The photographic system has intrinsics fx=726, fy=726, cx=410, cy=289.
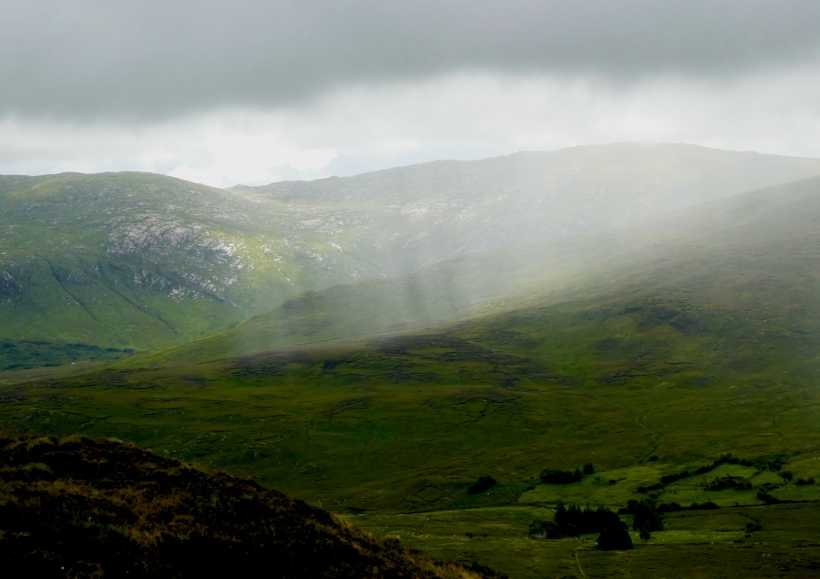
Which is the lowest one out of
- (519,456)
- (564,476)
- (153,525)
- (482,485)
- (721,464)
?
(519,456)

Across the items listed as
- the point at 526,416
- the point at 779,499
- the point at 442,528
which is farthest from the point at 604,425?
the point at 442,528

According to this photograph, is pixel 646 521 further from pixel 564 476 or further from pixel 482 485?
pixel 482 485

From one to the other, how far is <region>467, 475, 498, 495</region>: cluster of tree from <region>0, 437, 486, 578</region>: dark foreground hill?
235 ft

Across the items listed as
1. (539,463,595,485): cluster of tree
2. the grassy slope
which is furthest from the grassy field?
(539,463,595,485): cluster of tree

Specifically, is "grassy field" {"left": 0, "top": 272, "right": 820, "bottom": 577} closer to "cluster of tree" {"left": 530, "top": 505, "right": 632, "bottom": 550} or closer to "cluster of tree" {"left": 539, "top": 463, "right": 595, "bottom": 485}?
"cluster of tree" {"left": 539, "top": 463, "right": 595, "bottom": 485}

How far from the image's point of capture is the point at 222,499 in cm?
3434

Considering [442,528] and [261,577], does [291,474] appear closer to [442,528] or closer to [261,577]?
[442,528]

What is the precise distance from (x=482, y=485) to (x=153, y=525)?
85335mm

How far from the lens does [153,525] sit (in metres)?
29.2

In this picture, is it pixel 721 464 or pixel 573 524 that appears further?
pixel 721 464

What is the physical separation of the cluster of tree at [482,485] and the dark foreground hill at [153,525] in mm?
71768

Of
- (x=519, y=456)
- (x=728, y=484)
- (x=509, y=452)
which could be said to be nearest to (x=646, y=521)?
(x=728, y=484)

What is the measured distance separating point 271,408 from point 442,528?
428ft

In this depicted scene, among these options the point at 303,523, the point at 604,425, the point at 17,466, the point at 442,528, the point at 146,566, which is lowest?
the point at 604,425
